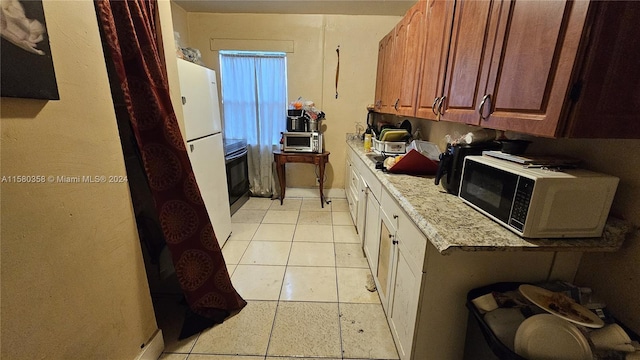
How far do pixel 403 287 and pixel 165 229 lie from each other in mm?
1219

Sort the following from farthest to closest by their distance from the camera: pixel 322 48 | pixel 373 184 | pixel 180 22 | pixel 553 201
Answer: pixel 322 48 → pixel 180 22 → pixel 373 184 → pixel 553 201

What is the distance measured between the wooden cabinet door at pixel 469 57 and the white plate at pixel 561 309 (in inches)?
28.3

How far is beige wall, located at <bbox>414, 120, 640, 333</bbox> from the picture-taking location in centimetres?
88

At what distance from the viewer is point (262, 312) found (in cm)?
165

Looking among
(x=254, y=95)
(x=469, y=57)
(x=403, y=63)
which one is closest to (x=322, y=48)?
(x=254, y=95)

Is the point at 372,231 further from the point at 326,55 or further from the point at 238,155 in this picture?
the point at 326,55

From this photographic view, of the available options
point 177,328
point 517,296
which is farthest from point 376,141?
point 177,328

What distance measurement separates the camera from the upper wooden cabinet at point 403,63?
1914mm

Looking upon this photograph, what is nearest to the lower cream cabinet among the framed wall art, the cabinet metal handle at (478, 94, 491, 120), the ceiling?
the cabinet metal handle at (478, 94, 491, 120)

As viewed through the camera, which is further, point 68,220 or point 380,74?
point 380,74

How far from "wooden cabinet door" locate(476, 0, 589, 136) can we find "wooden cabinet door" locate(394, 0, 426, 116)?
0.91 meters

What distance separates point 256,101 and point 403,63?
1.98m

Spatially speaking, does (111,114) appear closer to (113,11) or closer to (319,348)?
(113,11)

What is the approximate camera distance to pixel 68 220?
2.90 ft
